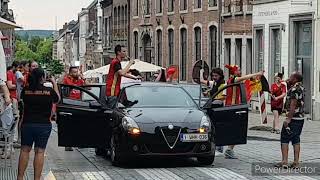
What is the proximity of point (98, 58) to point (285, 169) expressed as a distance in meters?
69.3

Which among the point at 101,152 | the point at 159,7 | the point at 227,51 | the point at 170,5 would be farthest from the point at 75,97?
the point at 159,7

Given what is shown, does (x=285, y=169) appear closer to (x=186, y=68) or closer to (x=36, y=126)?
(x=36, y=126)

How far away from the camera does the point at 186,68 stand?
46281 millimetres

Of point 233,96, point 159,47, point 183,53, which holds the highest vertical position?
point 159,47

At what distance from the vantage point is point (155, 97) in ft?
47.8

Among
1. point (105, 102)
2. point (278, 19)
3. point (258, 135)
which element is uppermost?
point (278, 19)

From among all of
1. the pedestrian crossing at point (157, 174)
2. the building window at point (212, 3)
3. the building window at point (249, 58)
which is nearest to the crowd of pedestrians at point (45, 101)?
the pedestrian crossing at point (157, 174)

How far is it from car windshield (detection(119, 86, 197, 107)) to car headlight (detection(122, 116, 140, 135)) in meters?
0.80

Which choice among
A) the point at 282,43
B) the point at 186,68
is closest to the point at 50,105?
the point at 282,43

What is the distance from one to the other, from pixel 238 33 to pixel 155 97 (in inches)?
931

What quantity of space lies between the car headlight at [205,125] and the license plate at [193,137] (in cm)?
9

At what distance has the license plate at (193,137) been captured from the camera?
43.9ft

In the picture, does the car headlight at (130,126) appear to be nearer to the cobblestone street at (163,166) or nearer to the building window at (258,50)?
the cobblestone street at (163,166)

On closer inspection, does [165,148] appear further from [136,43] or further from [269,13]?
[136,43]
